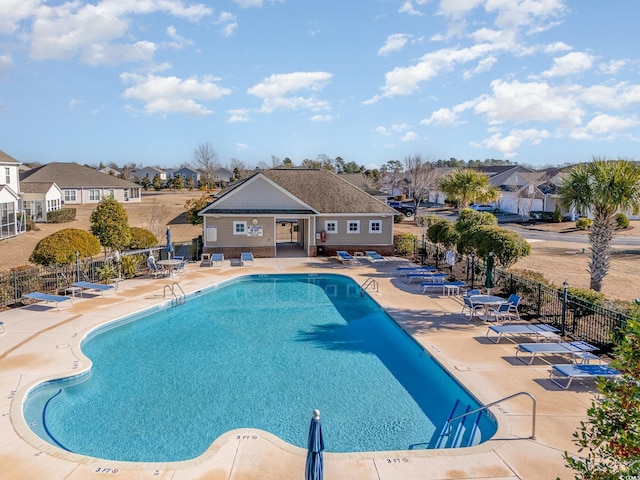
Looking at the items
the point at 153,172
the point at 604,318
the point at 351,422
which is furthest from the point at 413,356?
the point at 153,172

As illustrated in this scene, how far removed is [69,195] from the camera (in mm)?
65750

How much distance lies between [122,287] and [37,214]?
114 ft

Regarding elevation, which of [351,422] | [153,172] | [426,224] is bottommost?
[351,422]

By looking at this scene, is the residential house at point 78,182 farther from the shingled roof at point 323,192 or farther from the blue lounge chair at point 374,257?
the blue lounge chair at point 374,257

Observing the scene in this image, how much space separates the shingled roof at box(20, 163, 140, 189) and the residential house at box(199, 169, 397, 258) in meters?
43.6

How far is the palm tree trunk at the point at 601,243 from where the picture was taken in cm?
1794

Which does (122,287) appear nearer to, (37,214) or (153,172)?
(37,214)

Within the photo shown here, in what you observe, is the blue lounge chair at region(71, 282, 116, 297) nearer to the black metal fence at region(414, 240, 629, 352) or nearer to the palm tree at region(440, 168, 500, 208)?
the black metal fence at region(414, 240, 629, 352)

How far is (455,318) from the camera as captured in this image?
17.9 metres

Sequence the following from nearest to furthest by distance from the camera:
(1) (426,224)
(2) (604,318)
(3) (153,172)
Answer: (2) (604,318), (1) (426,224), (3) (153,172)

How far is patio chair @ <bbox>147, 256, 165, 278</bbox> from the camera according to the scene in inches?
Answer: 966

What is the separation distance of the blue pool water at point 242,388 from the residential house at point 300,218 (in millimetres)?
11567

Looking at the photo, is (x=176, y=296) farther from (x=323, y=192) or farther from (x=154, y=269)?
(x=323, y=192)

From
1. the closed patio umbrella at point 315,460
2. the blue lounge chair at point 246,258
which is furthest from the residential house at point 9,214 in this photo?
the closed patio umbrella at point 315,460
